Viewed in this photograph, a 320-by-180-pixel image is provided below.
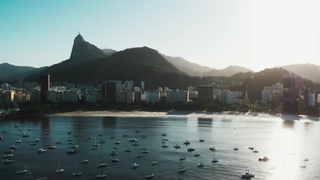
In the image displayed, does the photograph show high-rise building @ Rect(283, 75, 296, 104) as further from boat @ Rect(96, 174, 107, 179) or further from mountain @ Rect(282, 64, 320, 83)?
mountain @ Rect(282, 64, 320, 83)

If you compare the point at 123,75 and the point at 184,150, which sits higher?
the point at 123,75

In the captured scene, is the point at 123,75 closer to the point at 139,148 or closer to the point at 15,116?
the point at 15,116

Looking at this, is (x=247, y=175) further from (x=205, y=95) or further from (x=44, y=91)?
(x=44, y=91)

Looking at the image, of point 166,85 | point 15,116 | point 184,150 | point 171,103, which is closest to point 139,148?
point 184,150

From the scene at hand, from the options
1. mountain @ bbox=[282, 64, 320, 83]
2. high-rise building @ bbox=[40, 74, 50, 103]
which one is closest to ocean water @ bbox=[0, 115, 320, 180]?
high-rise building @ bbox=[40, 74, 50, 103]

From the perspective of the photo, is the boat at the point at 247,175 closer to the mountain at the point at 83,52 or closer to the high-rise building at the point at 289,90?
the high-rise building at the point at 289,90

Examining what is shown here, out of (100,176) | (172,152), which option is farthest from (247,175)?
(100,176)

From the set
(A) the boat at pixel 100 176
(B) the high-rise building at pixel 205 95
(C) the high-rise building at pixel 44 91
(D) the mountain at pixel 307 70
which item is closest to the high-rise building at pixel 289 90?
(B) the high-rise building at pixel 205 95
